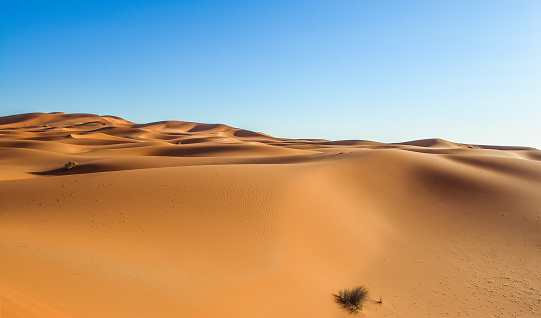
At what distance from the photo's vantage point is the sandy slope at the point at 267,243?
485 centimetres

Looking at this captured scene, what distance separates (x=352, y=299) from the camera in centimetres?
593

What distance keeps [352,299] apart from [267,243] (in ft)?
7.70

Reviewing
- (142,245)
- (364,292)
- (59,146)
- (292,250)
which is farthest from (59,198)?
(59,146)

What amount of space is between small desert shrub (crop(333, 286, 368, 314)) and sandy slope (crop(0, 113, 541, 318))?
0.73 feet

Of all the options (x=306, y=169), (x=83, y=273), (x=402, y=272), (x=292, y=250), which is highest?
(x=306, y=169)

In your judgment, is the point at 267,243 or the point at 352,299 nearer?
the point at 352,299

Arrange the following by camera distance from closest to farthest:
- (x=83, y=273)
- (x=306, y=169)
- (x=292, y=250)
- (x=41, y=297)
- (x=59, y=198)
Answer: (x=41, y=297) < (x=83, y=273) < (x=292, y=250) < (x=59, y=198) < (x=306, y=169)

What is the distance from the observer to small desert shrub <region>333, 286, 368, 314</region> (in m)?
5.78

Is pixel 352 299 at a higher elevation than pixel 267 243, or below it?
below

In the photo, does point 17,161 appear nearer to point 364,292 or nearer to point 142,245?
point 142,245

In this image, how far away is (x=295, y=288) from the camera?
6035mm

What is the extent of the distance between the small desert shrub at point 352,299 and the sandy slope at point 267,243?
222 mm

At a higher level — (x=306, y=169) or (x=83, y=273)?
(x=306, y=169)

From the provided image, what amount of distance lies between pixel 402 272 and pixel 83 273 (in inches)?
280
